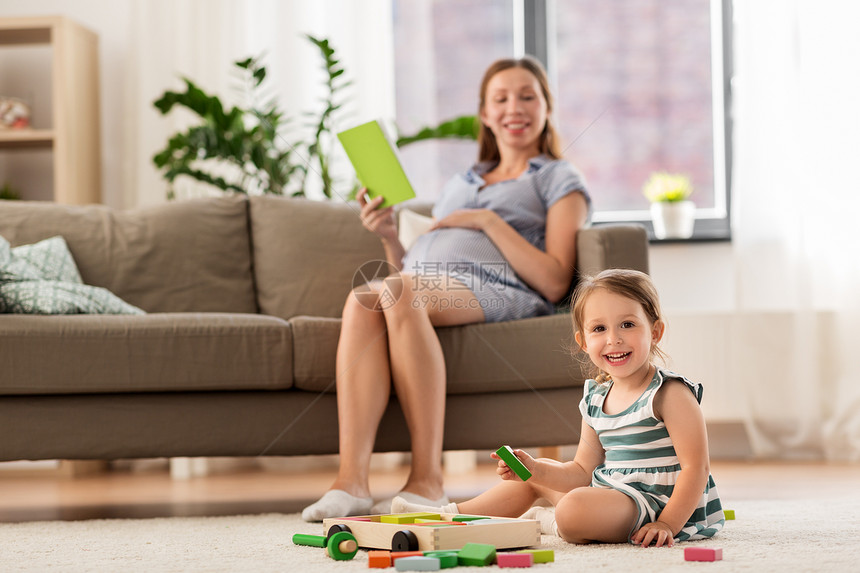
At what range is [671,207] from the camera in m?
3.13

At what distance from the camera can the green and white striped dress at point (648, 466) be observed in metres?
1.30

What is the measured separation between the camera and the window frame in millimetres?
3309

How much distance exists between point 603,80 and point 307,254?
1520mm

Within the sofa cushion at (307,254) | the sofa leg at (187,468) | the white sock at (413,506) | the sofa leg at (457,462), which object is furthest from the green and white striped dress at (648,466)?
the sofa leg at (187,468)

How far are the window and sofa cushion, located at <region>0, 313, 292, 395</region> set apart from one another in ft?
5.18

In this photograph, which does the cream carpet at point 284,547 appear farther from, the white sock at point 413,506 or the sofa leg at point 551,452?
the sofa leg at point 551,452

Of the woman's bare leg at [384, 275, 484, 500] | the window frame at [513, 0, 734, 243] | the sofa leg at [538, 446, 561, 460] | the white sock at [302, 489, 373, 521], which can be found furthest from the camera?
the window frame at [513, 0, 734, 243]

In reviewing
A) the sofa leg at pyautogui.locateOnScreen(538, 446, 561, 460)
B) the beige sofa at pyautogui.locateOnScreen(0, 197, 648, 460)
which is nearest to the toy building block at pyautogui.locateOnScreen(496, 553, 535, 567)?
the beige sofa at pyautogui.locateOnScreen(0, 197, 648, 460)

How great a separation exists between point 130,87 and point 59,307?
5.28 feet

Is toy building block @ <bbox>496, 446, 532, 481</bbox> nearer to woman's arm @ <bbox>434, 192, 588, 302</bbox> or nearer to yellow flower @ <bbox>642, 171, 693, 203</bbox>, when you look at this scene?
woman's arm @ <bbox>434, 192, 588, 302</bbox>

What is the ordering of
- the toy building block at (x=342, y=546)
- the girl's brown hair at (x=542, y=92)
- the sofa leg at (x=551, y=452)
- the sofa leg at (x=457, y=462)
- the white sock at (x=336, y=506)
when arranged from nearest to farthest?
the toy building block at (x=342, y=546), the white sock at (x=336, y=506), the girl's brown hair at (x=542, y=92), the sofa leg at (x=551, y=452), the sofa leg at (x=457, y=462)

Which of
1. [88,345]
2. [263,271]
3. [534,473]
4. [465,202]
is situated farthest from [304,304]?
[534,473]

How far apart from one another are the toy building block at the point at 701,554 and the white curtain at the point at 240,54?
2286mm

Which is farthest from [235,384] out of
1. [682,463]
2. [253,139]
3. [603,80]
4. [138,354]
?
[603,80]
